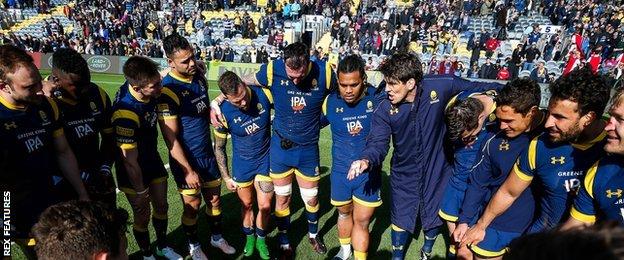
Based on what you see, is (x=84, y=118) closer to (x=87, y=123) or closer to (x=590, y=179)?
(x=87, y=123)

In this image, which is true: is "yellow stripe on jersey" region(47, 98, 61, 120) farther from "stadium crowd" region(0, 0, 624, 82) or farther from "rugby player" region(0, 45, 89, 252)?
"stadium crowd" region(0, 0, 624, 82)

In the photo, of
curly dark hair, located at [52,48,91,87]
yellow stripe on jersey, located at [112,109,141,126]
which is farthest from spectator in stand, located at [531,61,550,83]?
curly dark hair, located at [52,48,91,87]

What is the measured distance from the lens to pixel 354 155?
4.64 metres

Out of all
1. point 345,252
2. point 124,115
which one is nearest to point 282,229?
point 345,252

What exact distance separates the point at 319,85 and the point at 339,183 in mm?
1175

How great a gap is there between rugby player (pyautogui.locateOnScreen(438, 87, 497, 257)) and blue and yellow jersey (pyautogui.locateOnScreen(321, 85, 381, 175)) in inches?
34.7

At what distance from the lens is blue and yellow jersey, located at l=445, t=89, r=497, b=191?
4078 millimetres

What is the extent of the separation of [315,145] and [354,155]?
615 mm

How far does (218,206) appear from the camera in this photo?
5.19m

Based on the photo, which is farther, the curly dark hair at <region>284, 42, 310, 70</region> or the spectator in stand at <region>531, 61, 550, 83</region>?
the spectator in stand at <region>531, 61, 550, 83</region>

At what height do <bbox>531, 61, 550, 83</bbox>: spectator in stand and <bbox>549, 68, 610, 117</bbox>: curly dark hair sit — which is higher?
<bbox>549, 68, 610, 117</bbox>: curly dark hair

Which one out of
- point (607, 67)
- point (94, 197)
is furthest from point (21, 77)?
point (607, 67)

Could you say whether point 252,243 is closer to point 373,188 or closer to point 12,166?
point 373,188

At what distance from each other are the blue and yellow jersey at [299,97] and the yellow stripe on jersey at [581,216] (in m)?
2.76
